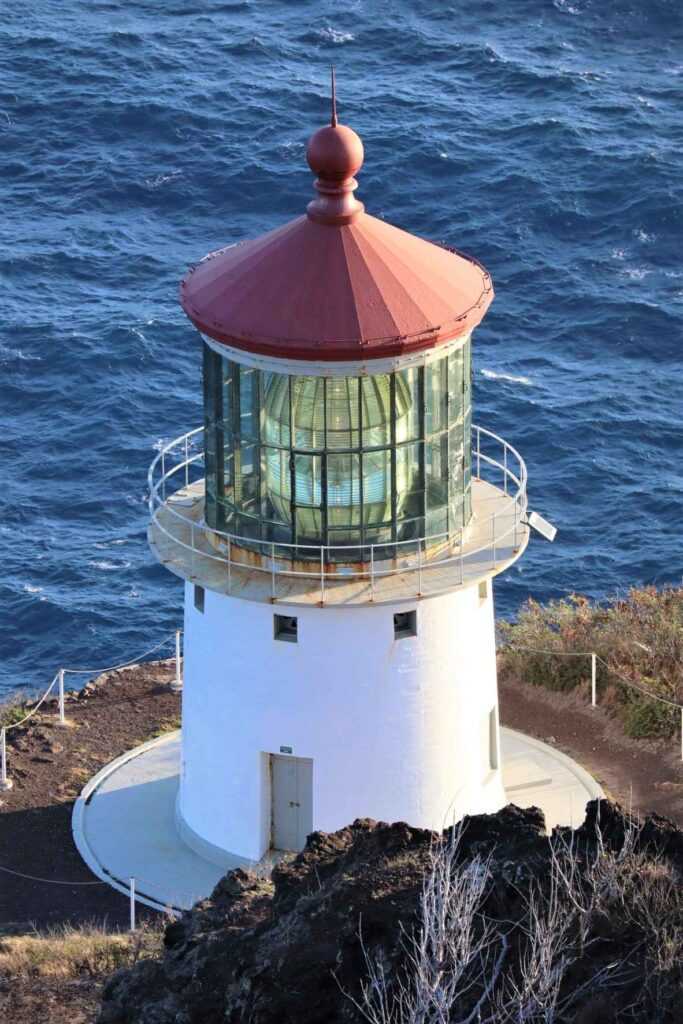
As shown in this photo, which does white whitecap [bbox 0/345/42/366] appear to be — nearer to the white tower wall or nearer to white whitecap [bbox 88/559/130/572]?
white whitecap [bbox 88/559/130/572]

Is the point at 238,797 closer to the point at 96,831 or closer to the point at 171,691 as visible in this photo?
the point at 96,831

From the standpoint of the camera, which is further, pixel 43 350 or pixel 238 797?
Result: pixel 43 350

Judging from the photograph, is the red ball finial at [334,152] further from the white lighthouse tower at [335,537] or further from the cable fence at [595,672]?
the cable fence at [595,672]

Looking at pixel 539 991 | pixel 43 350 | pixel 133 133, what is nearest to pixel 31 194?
pixel 133 133

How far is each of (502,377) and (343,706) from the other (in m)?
25.0

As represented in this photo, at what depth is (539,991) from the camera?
18562mm

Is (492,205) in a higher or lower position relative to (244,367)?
lower

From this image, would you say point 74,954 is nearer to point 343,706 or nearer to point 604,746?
point 343,706

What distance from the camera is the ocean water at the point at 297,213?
46.6 metres

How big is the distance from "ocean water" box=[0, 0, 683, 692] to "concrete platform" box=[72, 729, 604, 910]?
1078 centimetres

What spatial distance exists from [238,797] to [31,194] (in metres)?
35.2

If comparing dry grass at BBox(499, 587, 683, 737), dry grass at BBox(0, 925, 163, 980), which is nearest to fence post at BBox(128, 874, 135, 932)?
dry grass at BBox(0, 925, 163, 980)

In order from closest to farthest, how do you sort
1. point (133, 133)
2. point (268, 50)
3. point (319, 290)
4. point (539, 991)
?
1. point (539, 991)
2. point (319, 290)
3. point (133, 133)
4. point (268, 50)

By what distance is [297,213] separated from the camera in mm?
58156
